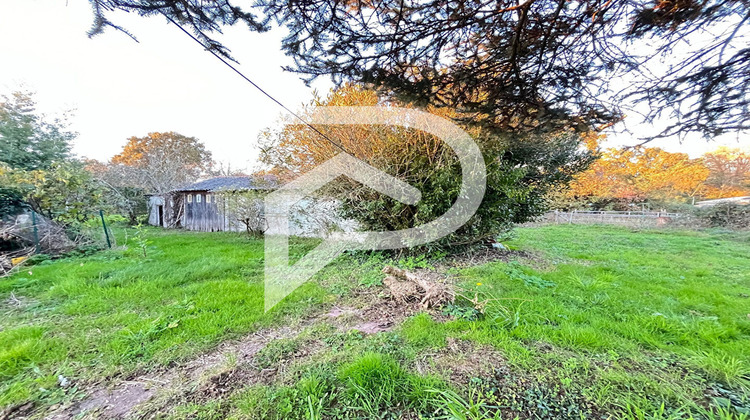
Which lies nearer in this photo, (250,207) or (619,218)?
(250,207)

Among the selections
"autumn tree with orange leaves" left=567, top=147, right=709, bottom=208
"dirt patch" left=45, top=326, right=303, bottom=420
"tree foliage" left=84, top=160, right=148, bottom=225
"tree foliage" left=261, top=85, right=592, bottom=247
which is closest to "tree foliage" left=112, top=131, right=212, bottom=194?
"tree foliage" left=84, top=160, right=148, bottom=225

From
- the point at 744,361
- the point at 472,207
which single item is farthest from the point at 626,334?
the point at 472,207

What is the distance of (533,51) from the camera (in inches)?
84.7

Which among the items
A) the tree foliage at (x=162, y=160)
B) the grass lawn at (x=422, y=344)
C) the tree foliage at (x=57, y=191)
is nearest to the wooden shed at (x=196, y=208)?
the tree foliage at (x=162, y=160)

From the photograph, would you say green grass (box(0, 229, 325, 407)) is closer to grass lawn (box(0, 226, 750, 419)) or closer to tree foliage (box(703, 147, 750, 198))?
grass lawn (box(0, 226, 750, 419))

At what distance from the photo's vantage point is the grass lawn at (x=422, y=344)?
135 centimetres

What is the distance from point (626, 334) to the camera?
6.57 ft

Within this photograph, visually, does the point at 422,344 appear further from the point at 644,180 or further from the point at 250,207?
the point at 644,180

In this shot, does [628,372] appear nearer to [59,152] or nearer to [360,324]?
[360,324]

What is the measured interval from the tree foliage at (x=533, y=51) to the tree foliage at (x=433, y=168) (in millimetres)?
1323

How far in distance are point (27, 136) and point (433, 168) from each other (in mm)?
9661

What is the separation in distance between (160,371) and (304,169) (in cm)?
427

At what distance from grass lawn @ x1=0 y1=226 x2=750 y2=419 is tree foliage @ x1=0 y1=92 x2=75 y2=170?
13.8 ft

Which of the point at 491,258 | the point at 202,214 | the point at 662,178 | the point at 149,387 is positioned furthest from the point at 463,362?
the point at 662,178
